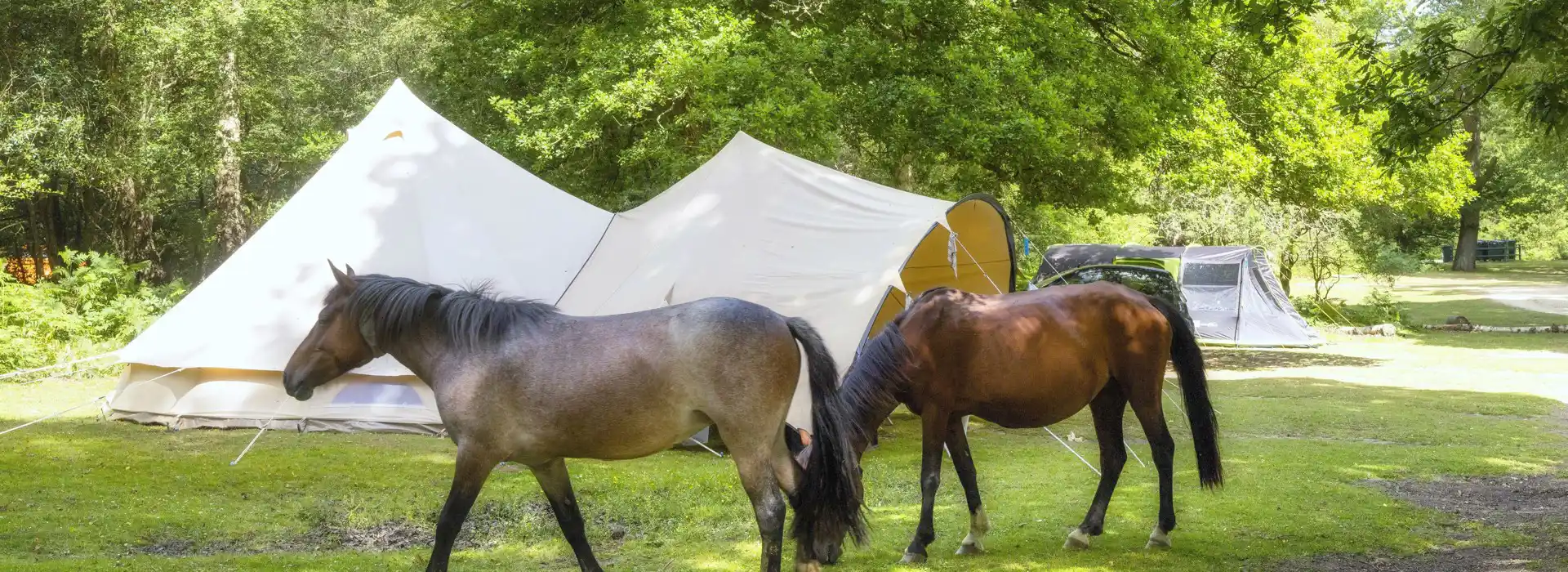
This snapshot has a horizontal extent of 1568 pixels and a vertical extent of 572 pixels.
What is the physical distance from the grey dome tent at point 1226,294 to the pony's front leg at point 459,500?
1692 cm

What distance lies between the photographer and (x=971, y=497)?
5945 millimetres

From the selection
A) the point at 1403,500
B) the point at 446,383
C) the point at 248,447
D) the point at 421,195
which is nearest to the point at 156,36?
the point at 421,195

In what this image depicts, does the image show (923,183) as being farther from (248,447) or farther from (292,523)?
(292,523)

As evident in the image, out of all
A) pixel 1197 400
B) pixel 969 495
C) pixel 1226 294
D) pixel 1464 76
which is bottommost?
pixel 1226 294

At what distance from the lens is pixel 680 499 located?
7.45m

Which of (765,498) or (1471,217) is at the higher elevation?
(1471,217)

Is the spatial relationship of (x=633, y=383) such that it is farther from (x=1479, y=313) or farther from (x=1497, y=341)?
(x=1479, y=313)

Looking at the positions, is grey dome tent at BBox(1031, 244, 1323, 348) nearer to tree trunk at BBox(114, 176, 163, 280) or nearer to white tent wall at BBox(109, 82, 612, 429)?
white tent wall at BBox(109, 82, 612, 429)

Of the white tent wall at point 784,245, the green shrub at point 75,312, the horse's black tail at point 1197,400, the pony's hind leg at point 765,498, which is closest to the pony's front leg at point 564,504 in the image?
the pony's hind leg at point 765,498

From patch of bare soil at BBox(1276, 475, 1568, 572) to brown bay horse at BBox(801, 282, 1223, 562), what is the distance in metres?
0.87

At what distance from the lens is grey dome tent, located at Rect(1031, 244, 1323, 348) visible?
2077 centimetres

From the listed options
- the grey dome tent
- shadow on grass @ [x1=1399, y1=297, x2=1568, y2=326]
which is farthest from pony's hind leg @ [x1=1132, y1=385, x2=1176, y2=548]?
shadow on grass @ [x1=1399, y1=297, x2=1568, y2=326]

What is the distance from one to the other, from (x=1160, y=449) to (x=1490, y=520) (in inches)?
91.5

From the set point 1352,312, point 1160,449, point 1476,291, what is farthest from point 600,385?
point 1476,291
